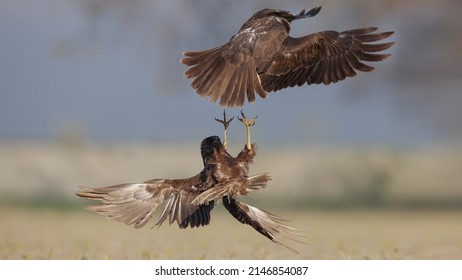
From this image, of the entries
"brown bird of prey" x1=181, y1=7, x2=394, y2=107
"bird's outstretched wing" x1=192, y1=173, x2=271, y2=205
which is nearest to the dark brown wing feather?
"brown bird of prey" x1=181, y1=7, x2=394, y2=107

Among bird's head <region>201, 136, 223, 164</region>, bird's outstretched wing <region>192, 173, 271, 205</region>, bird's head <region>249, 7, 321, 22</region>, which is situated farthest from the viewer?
bird's head <region>249, 7, 321, 22</region>

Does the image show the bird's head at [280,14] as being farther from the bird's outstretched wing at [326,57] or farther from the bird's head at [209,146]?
the bird's head at [209,146]

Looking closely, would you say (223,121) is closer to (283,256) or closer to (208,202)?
(208,202)

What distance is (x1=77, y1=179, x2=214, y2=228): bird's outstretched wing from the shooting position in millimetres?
6094

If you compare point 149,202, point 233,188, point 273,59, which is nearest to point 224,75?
point 273,59

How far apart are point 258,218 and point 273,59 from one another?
1.13 meters

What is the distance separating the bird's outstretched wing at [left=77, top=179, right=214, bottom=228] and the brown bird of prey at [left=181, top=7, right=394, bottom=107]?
601 mm

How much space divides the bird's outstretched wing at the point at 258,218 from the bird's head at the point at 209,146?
0.28 metres

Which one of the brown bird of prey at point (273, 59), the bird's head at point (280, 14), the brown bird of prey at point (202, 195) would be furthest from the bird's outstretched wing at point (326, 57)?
the brown bird of prey at point (202, 195)

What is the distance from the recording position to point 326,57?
7.04m

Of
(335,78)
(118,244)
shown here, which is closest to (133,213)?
(335,78)

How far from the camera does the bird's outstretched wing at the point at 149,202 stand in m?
6.09

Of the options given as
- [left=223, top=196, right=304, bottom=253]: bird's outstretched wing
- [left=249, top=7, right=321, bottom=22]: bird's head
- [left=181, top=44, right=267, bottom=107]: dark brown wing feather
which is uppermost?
[left=249, top=7, right=321, bottom=22]: bird's head

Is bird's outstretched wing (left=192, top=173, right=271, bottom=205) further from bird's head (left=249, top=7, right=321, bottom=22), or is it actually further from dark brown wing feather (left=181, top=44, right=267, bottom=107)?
bird's head (left=249, top=7, right=321, bottom=22)
